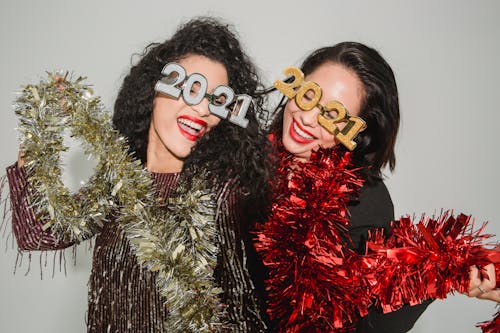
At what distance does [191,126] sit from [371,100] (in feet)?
1.61

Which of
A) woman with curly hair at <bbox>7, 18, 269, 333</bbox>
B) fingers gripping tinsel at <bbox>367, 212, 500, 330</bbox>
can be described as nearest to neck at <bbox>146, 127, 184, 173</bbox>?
woman with curly hair at <bbox>7, 18, 269, 333</bbox>

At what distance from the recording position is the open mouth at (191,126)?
1.15 metres

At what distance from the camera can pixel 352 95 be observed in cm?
130

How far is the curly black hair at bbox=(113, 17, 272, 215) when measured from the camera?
1.15 m

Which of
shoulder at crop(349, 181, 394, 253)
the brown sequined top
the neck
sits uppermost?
the neck

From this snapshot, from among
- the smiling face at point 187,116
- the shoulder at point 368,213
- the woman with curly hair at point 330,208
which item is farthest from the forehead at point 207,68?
the shoulder at point 368,213

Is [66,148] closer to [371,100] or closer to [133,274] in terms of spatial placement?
[133,274]

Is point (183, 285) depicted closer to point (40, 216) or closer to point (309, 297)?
point (309, 297)

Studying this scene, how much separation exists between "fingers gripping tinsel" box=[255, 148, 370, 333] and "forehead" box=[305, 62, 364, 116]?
0.85ft

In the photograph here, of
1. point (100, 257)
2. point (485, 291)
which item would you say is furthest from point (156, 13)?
point (485, 291)

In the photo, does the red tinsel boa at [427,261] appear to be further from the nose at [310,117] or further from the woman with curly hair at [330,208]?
the nose at [310,117]

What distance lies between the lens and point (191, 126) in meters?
1.16

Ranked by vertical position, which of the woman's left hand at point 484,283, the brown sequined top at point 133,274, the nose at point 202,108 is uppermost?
the nose at point 202,108

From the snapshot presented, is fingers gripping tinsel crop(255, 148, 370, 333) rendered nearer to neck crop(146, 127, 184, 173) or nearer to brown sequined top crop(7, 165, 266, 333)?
brown sequined top crop(7, 165, 266, 333)
